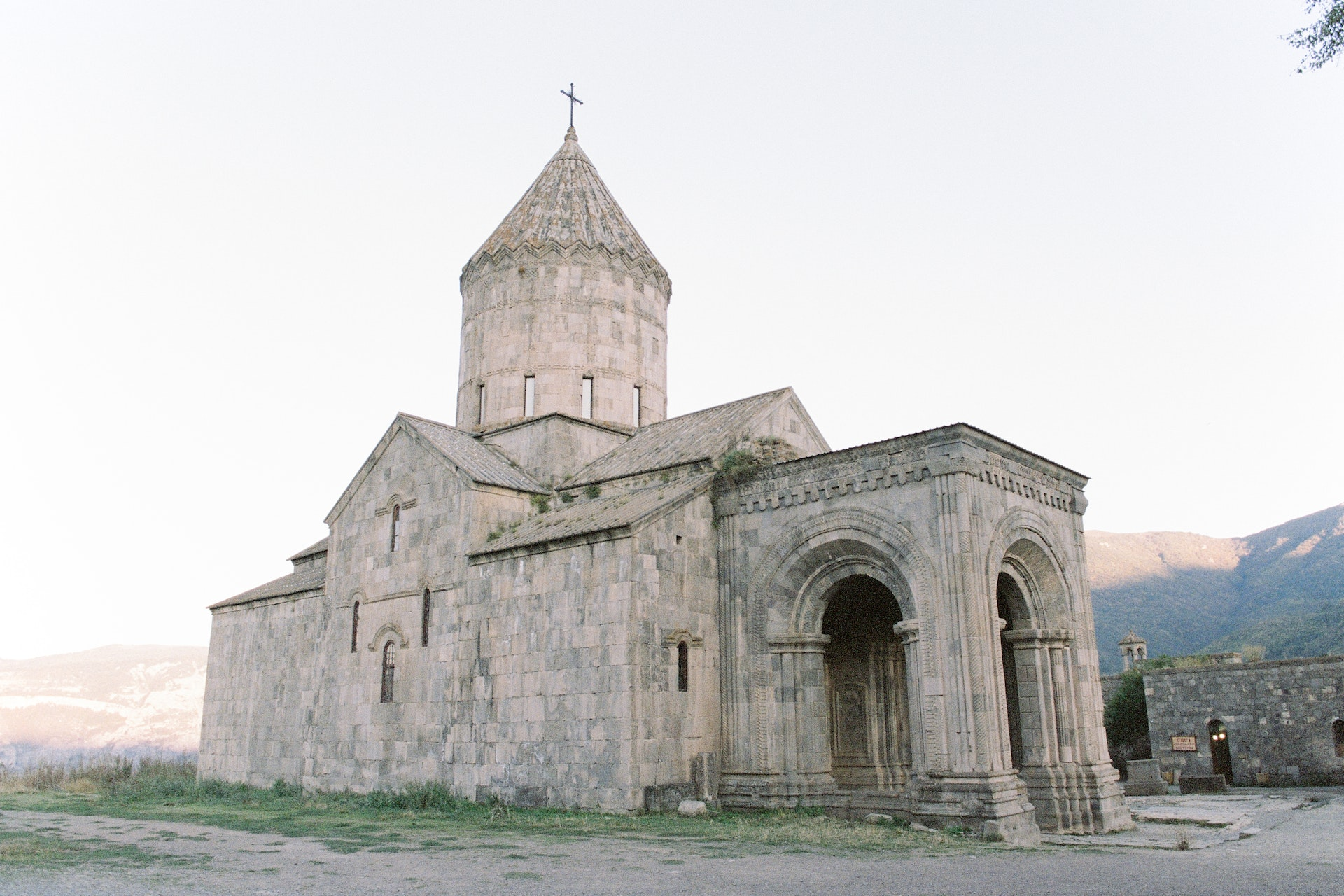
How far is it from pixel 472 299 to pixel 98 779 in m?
15.9

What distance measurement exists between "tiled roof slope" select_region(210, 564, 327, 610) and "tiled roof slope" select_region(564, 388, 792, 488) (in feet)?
23.1

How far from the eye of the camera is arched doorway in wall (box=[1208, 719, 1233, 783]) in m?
28.0

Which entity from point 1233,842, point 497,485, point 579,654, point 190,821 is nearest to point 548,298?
point 497,485

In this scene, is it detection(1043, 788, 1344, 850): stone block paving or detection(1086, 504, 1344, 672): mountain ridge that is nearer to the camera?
detection(1043, 788, 1344, 850): stone block paving

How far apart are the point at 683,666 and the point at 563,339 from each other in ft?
28.1

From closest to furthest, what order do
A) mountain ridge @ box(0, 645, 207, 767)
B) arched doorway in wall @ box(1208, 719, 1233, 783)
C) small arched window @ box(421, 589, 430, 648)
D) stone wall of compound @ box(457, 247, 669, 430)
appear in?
small arched window @ box(421, 589, 430, 648) < stone wall of compound @ box(457, 247, 669, 430) < arched doorway in wall @ box(1208, 719, 1233, 783) < mountain ridge @ box(0, 645, 207, 767)

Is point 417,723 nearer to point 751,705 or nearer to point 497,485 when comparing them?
point 497,485

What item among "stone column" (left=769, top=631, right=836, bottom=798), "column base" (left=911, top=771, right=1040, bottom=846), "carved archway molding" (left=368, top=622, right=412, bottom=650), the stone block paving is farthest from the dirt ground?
"carved archway molding" (left=368, top=622, right=412, bottom=650)

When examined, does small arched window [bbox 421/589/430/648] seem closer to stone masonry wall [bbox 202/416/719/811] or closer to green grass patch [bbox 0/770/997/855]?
stone masonry wall [bbox 202/416/719/811]

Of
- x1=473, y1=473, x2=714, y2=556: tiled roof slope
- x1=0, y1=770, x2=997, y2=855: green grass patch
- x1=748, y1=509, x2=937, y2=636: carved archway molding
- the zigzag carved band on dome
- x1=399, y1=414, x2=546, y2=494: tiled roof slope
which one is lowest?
x1=0, y1=770, x2=997, y2=855: green grass patch

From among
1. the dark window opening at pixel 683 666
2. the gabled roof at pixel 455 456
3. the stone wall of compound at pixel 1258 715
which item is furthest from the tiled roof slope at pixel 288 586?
the stone wall of compound at pixel 1258 715

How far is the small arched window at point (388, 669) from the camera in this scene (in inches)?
738

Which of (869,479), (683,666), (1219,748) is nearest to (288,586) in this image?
(683,666)

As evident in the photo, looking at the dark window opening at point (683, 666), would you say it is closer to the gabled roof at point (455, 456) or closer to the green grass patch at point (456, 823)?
the green grass patch at point (456, 823)
